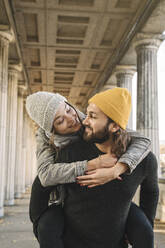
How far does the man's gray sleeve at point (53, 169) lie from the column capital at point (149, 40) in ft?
31.6

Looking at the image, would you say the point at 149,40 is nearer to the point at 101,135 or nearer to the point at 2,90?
the point at 2,90

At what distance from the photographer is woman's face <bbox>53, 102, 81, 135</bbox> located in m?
2.54

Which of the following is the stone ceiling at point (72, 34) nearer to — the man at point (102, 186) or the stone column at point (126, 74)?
the stone column at point (126, 74)

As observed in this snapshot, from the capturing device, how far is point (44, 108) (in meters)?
2.54

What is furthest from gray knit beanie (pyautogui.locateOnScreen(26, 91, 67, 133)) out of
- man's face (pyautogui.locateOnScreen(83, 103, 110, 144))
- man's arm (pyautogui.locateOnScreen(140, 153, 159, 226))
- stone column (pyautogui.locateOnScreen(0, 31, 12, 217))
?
stone column (pyautogui.locateOnScreen(0, 31, 12, 217))

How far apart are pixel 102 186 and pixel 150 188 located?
402 millimetres

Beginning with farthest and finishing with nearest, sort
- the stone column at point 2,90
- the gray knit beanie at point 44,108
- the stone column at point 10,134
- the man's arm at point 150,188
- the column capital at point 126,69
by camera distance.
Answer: the column capital at point 126,69
the stone column at point 10,134
the stone column at point 2,90
the gray knit beanie at point 44,108
the man's arm at point 150,188

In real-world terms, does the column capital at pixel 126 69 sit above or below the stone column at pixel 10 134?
above

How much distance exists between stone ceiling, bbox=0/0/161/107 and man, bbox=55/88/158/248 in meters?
8.91

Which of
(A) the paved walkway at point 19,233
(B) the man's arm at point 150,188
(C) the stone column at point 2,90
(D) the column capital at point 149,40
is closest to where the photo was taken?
(B) the man's arm at point 150,188

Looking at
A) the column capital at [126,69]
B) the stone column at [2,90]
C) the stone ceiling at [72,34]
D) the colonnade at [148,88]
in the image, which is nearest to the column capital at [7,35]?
the stone column at [2,90]

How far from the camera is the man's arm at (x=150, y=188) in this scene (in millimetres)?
2396

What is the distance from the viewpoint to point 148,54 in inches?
455

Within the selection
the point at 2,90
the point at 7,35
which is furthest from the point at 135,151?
the point at 7,35
